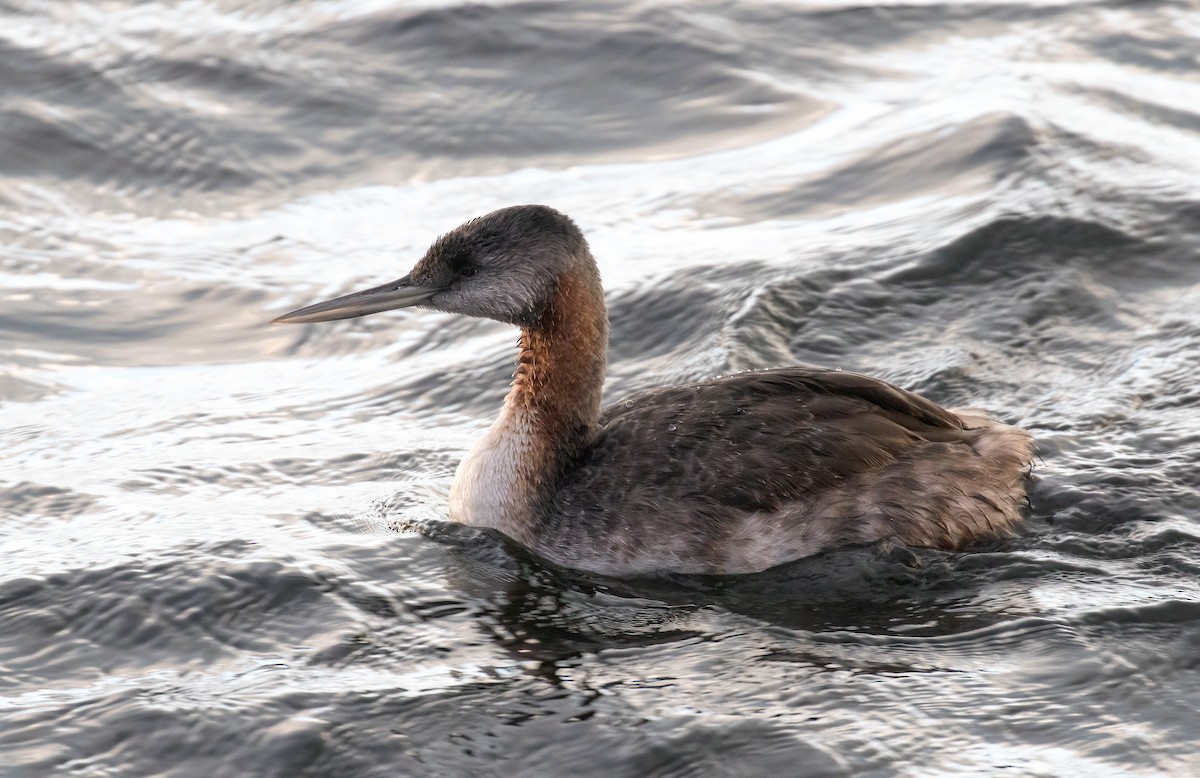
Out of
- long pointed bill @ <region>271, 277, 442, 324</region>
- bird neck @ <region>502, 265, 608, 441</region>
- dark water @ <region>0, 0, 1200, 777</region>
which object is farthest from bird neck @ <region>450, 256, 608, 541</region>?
long pointed bill @ <region>271, 277, 442, 324</region>

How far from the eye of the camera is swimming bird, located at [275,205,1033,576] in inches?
255

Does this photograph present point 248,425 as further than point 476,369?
No

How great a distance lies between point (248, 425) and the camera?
8.23 meters

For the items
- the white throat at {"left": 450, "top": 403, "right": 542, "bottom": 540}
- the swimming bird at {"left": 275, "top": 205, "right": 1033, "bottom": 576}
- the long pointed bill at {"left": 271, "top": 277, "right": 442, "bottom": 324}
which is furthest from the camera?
the long pointed bill at {"left": 271, "top": 277, "right": 442, "bottom": 324}

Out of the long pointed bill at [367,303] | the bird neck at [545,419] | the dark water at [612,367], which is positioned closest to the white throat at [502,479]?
the bird neck at [545,419]

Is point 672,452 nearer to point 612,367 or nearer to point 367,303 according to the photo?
A: point 367,303

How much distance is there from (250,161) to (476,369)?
3583 millimetres

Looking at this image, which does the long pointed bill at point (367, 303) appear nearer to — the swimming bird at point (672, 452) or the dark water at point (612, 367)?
the swimming bird at point (672, 452)

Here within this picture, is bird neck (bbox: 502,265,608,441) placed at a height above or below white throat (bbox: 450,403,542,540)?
above

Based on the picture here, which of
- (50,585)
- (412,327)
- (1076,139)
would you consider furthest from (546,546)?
(1076,139)

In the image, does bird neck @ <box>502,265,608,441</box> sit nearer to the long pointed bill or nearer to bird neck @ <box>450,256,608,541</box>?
bird neck @ <box>450,256,608,541</box>

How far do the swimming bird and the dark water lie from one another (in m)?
0.15

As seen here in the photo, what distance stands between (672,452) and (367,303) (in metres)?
1.46

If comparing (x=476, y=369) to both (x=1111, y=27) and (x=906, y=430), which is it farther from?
(x=1111, y=27)
